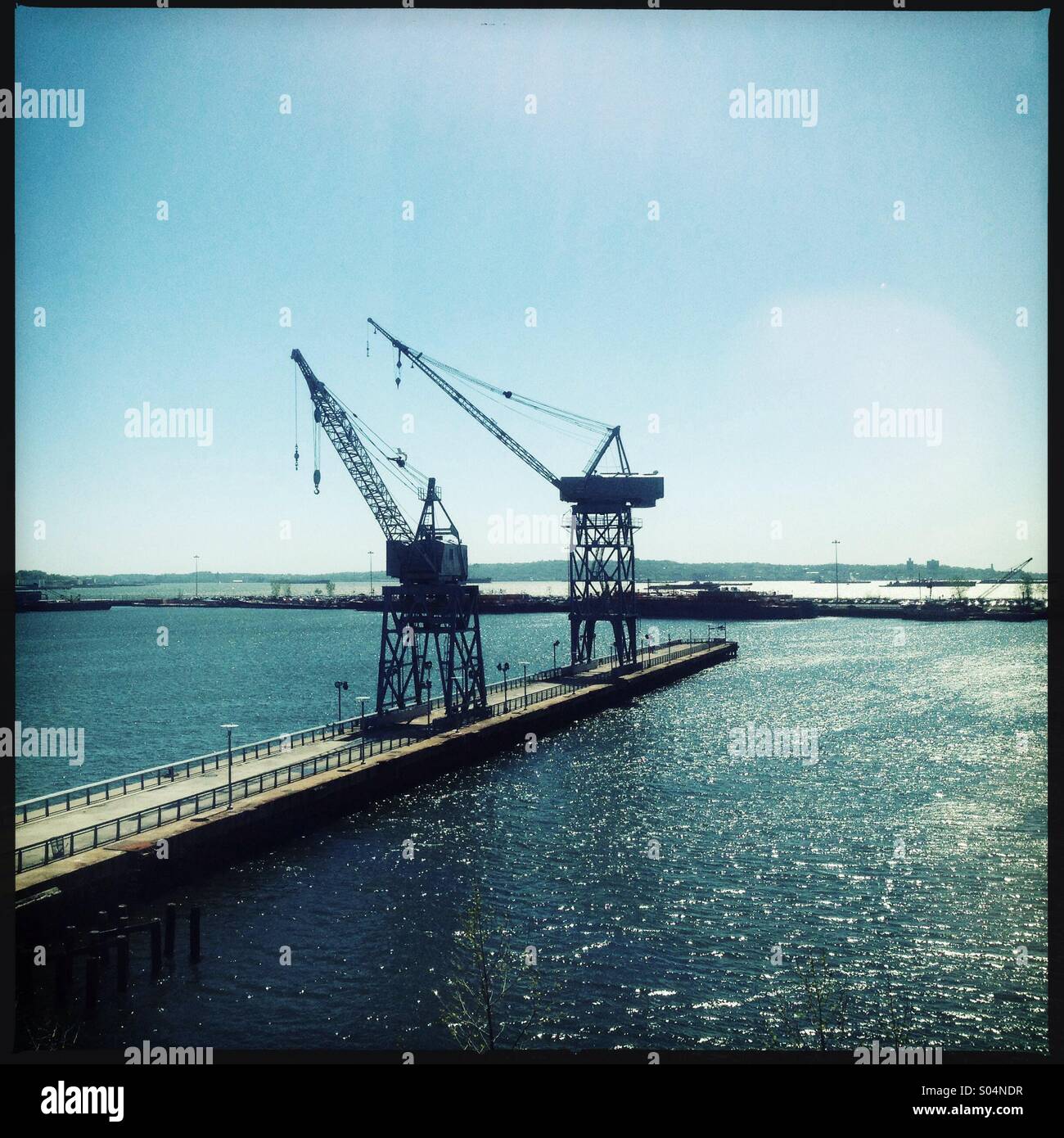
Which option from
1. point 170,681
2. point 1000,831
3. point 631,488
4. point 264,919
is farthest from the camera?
point 170,681

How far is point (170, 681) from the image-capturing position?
272 feet

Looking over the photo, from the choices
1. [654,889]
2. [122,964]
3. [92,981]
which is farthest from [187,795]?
[654,889]

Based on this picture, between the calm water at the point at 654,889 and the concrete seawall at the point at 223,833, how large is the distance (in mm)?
935

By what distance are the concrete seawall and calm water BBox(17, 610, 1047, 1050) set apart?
3.07ft

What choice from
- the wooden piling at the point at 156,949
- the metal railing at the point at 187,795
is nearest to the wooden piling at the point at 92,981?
the wooden piling at the point at 156,949

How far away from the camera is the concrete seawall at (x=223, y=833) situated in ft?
71.9

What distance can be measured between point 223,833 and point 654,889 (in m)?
13.3

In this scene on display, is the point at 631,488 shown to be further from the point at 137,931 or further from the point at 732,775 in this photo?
the point at 137,931

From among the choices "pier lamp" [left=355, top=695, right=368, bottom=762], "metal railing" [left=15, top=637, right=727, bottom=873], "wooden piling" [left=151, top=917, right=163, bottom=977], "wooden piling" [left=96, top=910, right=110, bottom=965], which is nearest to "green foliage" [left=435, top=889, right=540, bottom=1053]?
"wooden piling" [left=151, top=917, right=163, bottom=977]

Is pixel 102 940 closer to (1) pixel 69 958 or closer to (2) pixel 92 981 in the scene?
(1) pixel 69 958

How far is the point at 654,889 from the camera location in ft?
89.2

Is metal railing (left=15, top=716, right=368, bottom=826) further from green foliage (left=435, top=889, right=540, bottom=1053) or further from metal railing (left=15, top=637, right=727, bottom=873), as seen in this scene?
green foliage (left=435, top=889, right=540, bottom=1053)
